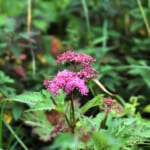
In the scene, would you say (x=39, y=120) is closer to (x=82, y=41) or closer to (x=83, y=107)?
(x=83, y=107)

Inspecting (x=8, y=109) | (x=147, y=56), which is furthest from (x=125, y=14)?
(x=8, y=109)

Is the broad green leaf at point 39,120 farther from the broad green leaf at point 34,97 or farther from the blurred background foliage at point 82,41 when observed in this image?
the broad green leaf at point 34,97

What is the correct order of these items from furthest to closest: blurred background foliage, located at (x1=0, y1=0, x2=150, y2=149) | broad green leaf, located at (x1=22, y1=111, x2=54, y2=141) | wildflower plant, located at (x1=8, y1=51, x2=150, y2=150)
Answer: blurred background foliage, located at (x1=0, y1=0, x2=150, y2=149) → broad green leaf, located at (x1=22, y1=111, x2=54, y2=141) → wildflower plant, located at (x1=8, y1=51, x2=150, y2=150)

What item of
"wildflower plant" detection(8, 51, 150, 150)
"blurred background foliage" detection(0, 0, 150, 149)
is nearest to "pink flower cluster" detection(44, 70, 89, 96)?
"wildflower plant" detection(8, 51, 150, 150)

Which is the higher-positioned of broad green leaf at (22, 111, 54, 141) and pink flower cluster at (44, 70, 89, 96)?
pink flower cluster at (44, 70, 89, 96)

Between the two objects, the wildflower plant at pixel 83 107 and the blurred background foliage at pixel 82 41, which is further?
the blurred background foliage at pixel 82 41

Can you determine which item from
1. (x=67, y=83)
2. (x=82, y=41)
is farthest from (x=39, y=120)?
(x=82, y=41)

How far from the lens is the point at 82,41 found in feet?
9.25

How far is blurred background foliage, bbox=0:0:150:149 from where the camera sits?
218cm

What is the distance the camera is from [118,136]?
3.92 ft

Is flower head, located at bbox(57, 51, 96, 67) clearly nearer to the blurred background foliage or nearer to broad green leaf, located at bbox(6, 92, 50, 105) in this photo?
broad green leaf, located at bbox(6, 92, 50, 105)

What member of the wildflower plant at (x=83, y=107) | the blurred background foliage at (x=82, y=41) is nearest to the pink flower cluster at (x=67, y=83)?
the wildflower plant at (x=83, y=107)

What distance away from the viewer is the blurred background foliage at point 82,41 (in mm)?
2176

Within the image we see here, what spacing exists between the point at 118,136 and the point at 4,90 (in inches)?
32.3
